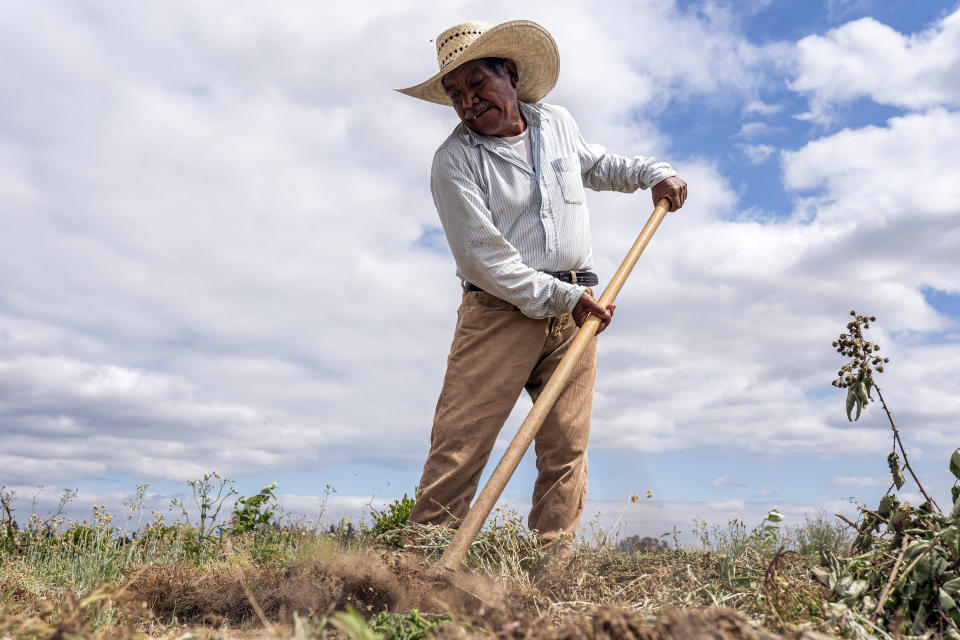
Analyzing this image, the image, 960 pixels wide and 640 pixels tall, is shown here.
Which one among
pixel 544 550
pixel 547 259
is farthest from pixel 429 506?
pixel 547 259

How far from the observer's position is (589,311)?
14.1ft

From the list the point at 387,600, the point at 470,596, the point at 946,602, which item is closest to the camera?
the point at 946,602

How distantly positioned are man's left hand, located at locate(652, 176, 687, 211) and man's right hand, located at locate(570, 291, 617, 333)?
1.14m

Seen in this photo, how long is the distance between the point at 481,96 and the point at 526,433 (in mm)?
1982

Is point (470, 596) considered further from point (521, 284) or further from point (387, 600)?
point (521, 284)

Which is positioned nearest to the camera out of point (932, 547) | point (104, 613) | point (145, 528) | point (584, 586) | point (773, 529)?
point (932, 547)

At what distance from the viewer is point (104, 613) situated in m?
3.51

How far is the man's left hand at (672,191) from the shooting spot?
5125 millimetres

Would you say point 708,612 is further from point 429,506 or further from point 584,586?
point 429,506

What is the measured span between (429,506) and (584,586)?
1.41 m

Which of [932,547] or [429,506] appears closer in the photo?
[932,547]

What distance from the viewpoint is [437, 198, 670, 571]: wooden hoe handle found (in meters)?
3.46

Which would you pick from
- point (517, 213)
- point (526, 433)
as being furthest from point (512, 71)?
point (526, 433)

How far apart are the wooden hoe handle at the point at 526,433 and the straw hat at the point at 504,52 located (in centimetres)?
130
